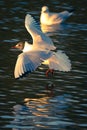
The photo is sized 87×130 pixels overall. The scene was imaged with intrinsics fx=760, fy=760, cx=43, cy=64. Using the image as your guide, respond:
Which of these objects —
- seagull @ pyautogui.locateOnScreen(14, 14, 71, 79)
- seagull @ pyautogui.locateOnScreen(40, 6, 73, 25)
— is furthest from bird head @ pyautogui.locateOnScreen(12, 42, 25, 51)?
seagull @ pyautogui.locateOnScreen(40, 6, 73, 25)

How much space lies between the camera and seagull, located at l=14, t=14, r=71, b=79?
47.6 feet

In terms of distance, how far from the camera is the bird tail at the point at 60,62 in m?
15.1

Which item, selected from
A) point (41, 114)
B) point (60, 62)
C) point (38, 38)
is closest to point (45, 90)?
point (60, 62)

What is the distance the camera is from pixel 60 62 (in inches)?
600

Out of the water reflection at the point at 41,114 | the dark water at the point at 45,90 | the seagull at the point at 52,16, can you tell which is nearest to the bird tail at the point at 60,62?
the dark water at the point at 45,90

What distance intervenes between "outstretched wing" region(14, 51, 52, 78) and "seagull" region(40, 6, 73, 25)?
894cm

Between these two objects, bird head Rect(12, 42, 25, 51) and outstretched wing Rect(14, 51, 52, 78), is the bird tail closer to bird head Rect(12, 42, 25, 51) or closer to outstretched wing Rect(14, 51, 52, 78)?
outstretched wing Rect(14, 51, 52, 78)

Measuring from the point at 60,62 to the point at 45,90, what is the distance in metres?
0.64

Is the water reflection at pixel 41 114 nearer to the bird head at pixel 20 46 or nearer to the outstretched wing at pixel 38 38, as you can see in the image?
the outstretched wing at pixel 38 38

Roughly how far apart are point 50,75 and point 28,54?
1568mm

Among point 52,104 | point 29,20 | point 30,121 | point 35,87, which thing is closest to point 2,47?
point 29,20

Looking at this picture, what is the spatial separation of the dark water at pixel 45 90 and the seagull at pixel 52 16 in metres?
1.51

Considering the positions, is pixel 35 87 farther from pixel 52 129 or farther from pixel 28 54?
pixel 52 129

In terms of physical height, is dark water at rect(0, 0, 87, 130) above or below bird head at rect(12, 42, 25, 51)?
below
